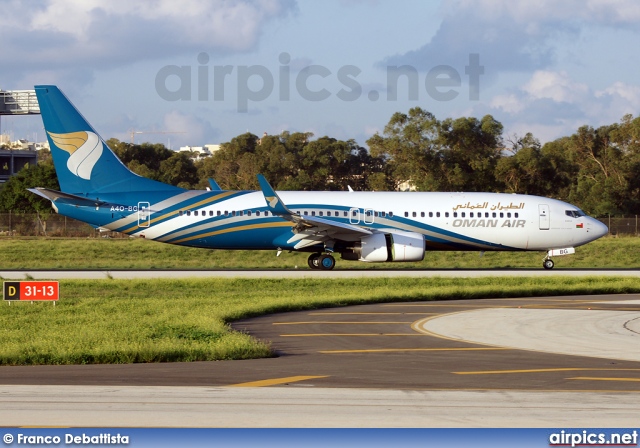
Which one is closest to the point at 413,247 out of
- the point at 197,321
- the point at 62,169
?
the point at 62,169

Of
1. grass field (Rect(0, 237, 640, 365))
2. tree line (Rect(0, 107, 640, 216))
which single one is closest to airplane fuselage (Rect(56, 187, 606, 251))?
grass field (Rect(0, 237, 640, 365))

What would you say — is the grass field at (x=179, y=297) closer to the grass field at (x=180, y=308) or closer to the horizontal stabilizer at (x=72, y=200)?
the grass field at (x=180, y=308)

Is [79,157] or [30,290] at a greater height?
[79,157]

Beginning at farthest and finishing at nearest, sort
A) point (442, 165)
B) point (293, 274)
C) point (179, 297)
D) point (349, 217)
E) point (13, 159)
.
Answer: point (13, 159) < point (442, 165) < point (349, 217) < point (293, 274) < point (179, 297)

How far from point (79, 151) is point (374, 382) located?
28.8 meters

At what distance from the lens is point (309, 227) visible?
38.8m

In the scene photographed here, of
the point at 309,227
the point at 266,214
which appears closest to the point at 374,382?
the point at 309,227

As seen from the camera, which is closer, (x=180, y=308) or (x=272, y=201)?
(x=180, y=308)

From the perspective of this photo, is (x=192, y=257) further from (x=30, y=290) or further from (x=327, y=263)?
(x=30, y=290)

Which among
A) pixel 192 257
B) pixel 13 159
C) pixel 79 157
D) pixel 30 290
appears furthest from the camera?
pixel 13 159

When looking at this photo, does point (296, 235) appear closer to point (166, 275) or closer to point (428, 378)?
point (166, 275)

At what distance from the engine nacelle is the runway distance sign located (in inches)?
658

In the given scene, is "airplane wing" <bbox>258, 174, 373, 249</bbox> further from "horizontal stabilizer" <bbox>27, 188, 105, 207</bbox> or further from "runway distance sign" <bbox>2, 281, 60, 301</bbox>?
"runway distance sign" <bbox>2, 281, 60, 301</bbox>

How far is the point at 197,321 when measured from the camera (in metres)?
20.6
